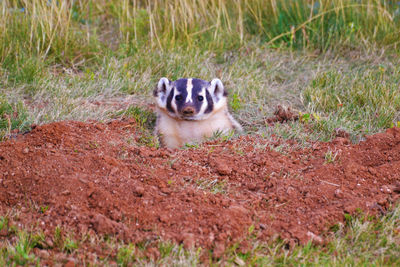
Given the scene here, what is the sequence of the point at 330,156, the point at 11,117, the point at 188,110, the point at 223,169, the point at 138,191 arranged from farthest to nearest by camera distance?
the point at 188,110
the point at 11,117
the point at 330,156
the point at 223,169
the point at 138,191

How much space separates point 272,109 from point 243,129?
453 mm

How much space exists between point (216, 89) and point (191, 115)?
40 cm

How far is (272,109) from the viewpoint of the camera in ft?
18.7

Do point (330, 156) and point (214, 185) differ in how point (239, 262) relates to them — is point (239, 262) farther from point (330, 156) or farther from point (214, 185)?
point (330, 156)

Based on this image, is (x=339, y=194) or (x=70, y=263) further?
(x=339, y=194)

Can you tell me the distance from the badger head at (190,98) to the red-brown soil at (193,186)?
713 millimetres

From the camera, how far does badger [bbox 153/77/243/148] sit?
5207 millimetres

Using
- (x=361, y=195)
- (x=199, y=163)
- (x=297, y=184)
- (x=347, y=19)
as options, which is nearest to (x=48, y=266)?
(x=199, y=163)

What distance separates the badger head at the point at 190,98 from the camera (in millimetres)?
5137

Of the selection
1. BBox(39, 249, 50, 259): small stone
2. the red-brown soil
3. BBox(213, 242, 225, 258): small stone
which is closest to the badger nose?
the red-brown soil

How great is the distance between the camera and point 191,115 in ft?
17.1

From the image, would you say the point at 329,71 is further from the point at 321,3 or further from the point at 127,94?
the point at 127,94

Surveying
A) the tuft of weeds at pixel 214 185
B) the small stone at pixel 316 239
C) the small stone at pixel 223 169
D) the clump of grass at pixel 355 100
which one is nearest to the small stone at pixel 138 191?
the tuft of weeds at pixel 214 185

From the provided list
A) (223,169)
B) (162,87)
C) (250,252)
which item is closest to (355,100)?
(162,87)
